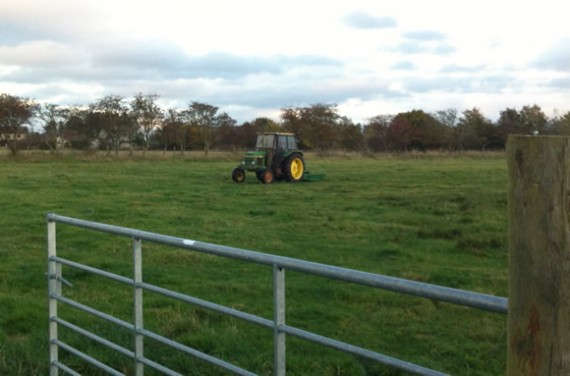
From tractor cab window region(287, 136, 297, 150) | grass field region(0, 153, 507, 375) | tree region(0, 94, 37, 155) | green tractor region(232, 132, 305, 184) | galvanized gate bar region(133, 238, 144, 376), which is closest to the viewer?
galvanized gate bar region(133, 238, 144, 376)

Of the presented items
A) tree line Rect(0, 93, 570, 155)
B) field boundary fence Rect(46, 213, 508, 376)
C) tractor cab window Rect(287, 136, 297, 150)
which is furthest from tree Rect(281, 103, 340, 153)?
field boundary fence Rect(46, 213, 508, 376)

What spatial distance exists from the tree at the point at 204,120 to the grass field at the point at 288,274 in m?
39.7

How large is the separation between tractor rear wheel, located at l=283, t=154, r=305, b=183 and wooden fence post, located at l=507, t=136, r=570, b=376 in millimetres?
26684

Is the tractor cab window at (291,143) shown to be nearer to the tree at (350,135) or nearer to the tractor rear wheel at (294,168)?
the tractor rear wheel at (294,168)

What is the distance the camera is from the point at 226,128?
6347 centimetres

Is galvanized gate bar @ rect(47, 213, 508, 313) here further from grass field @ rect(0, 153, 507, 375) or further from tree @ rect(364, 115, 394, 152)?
tree @ rect(364, 115, 394, 152)

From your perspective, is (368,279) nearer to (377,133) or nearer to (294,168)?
(294,168)

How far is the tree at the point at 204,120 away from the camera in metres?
61.9

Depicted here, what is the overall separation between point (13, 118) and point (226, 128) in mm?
18808

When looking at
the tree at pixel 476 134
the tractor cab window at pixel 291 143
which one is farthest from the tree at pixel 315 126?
the tractor cab window at pixel 291 143

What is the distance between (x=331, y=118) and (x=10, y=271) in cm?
6120

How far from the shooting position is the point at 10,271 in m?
9.43

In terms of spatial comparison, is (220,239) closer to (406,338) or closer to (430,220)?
(430,220)

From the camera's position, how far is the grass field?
593 centimetres
